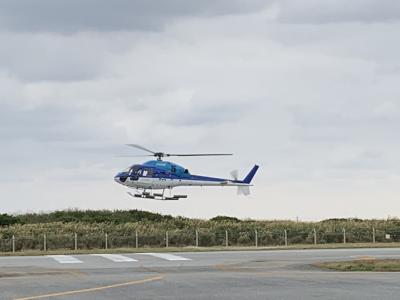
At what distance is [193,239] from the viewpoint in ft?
206

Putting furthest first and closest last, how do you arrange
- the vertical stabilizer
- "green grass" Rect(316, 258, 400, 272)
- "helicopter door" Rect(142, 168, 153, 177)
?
the vertical stabilizer < "helicopter door" Rect(142, 168, 153, 177) < "green grass" Rect(316, 258, 400, 272)

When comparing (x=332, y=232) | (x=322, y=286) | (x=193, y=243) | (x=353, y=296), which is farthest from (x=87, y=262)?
(x=332, y=232)

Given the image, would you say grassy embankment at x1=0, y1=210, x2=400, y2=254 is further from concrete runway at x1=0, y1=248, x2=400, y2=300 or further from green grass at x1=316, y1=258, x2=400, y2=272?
green grass at x1=316, y1=258, x2=400, y2=272

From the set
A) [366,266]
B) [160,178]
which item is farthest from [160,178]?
[366,266]

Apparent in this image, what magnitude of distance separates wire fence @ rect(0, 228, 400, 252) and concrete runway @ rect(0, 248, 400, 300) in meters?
27.1

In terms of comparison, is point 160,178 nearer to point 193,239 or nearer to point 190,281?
point 193,239

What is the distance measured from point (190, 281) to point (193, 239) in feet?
133

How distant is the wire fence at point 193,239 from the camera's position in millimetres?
59031

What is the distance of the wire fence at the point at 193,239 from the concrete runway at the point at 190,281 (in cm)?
2712

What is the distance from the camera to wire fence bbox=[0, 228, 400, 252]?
59.0m

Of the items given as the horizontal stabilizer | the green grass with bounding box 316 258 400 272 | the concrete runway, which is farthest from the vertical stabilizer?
the green grass with bounding box 316 258 400 272

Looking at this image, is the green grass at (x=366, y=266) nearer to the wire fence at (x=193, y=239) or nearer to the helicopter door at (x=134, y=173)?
the wire fence at (x=193, y=239)

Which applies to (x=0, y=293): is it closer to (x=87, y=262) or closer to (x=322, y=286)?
(x=322, y=286)

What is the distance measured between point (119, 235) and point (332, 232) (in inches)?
627
